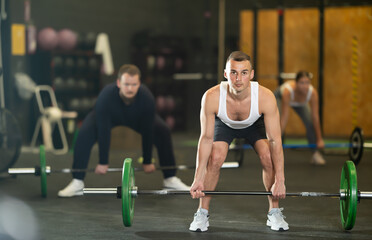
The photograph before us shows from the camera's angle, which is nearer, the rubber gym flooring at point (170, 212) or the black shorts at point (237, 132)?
the rubber gym flooring at point (170, 212)

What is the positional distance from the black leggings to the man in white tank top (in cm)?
124

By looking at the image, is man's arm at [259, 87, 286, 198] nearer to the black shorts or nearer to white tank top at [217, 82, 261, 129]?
white tank top at [217, 82, 261, 129]

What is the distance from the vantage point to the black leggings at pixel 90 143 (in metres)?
4.68

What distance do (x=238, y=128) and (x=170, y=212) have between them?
86cm

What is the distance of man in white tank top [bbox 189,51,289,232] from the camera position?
324 cm

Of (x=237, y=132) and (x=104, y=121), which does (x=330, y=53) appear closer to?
(x=104, y=121)

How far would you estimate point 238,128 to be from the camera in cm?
355

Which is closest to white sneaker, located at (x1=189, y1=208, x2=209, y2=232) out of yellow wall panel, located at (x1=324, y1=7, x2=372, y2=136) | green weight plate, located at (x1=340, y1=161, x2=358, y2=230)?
green weight plate, located at (x1=340, y1=161, x2=358, y2=230)

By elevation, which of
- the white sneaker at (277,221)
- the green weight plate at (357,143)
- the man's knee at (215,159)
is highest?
the man's knee at (215,159)

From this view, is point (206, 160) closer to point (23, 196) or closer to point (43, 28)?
point (23, 196)

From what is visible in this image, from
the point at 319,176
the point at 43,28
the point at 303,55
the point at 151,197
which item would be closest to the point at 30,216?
the point at 151,197

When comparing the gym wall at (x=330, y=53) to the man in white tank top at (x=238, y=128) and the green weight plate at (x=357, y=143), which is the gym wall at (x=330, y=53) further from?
the man in white tank top at (x=238, y=128)

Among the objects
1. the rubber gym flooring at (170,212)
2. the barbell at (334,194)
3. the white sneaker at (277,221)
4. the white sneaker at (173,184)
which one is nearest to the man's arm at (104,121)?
the rubber gym flooring at (170,212)

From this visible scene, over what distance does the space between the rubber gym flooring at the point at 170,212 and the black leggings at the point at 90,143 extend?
0.90 feet
